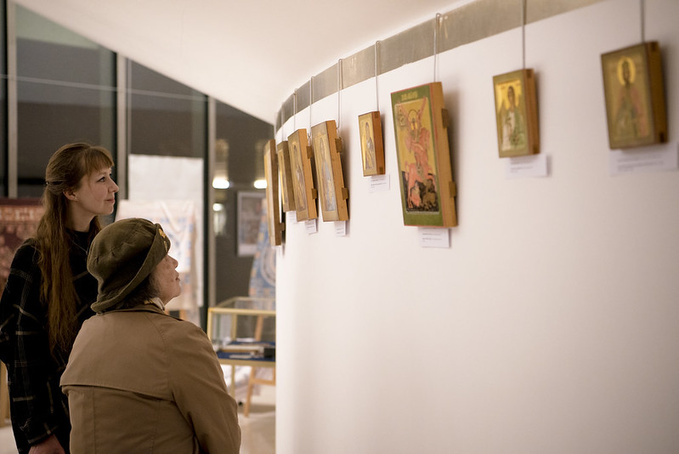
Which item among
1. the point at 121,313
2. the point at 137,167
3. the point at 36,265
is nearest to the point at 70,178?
the point at 36,265

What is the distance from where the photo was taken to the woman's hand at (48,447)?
240cm

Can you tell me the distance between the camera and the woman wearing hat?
6.21 feet

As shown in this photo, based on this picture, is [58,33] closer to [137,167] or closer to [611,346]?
[137,167]

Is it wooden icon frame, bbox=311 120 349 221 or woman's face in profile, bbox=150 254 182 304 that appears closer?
woman's face in profile, bbox=150 254 182 304

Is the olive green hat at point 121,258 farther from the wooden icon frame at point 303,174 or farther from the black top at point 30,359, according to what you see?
the wooden icon frame at point 303,174

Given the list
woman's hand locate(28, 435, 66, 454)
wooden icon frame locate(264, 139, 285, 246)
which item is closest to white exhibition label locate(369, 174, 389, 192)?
wooden icon frame locate(264, 139, 285, 246)

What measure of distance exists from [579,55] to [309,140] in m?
1.64

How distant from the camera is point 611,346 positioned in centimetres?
162

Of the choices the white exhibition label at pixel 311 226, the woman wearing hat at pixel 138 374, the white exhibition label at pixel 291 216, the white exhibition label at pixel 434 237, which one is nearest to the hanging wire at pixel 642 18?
the white exhibition label at pixel 434 237

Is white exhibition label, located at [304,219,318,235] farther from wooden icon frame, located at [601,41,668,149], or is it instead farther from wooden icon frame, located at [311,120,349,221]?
wooden icon frame, located at [601,41,668,149]

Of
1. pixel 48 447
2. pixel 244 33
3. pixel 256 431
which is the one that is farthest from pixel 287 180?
pixel 256 431

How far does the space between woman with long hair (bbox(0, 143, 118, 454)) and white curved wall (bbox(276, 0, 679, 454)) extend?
1.06 meters

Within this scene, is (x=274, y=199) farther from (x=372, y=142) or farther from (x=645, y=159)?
(x=645, y=159)

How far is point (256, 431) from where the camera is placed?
230 inches
